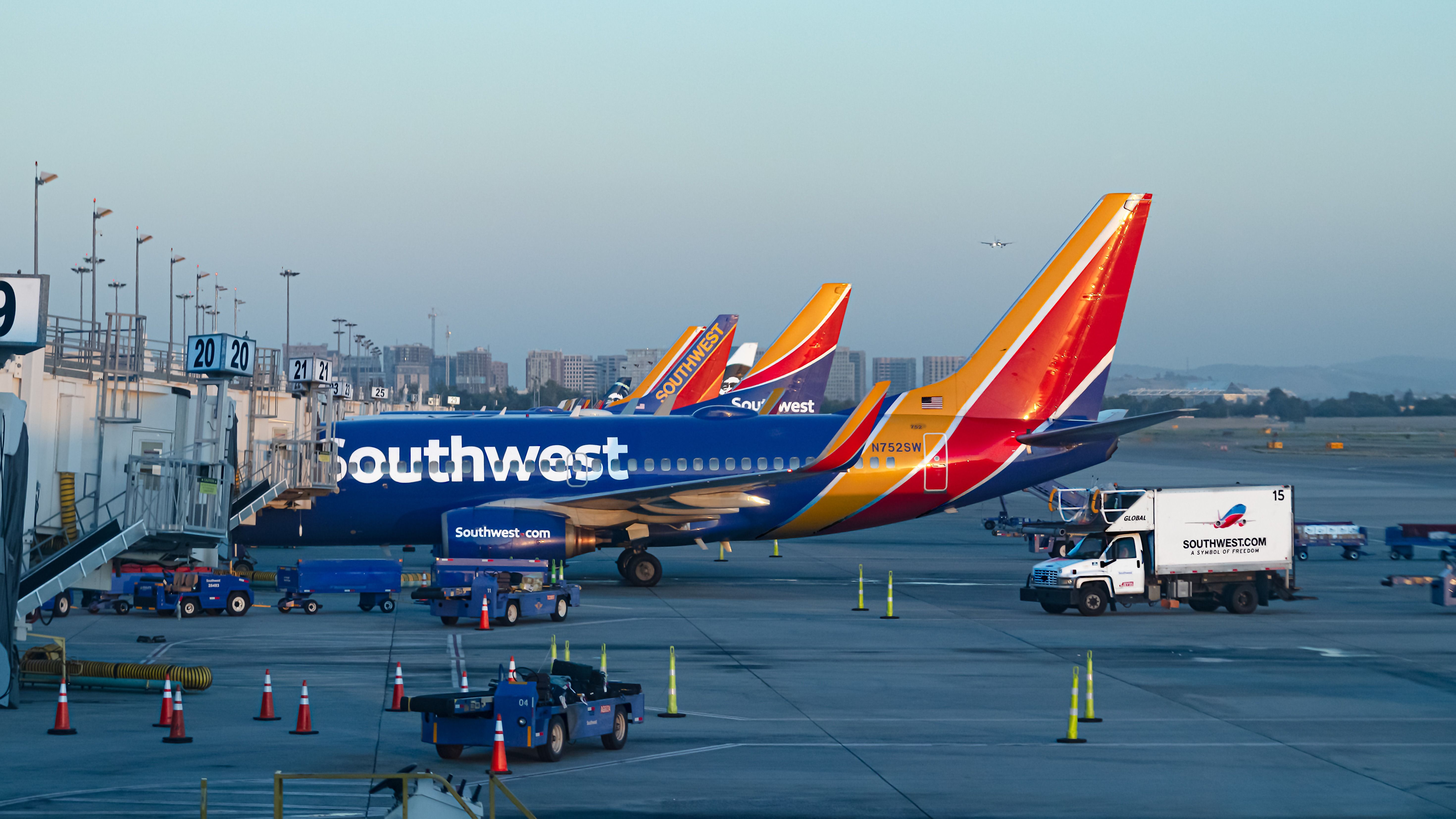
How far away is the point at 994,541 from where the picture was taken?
6238 cm

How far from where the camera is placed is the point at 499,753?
17.9m

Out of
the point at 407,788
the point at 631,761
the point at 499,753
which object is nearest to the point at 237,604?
the point at 499,753

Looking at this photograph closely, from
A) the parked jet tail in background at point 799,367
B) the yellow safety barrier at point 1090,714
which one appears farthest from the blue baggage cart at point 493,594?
the parked jet tail in background at point 799,367

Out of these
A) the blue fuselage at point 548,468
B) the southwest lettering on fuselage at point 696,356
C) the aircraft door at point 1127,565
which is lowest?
the aircraft door at point 1127,565

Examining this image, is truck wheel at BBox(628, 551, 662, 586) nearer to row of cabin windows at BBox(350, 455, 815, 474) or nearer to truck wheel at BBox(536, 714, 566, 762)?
row of cabin windows at BBox(350, 455, 815, 474)

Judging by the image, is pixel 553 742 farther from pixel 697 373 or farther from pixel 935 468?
pixel 697 373

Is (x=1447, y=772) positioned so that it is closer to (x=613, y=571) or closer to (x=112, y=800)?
(x=112, y=800)

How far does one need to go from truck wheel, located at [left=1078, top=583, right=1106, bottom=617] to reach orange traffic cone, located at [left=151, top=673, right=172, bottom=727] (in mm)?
22276

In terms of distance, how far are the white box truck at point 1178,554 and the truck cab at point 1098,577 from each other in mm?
19

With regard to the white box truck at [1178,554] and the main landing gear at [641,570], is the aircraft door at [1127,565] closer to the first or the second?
the white box truck at [1178,554]

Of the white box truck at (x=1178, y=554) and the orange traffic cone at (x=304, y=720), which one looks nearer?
the orange traffic cone at (x=304, y=720)

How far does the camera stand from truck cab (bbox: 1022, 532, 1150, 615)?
117 ft

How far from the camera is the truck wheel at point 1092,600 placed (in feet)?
117

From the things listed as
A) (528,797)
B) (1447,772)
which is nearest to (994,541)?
(1447,772)
